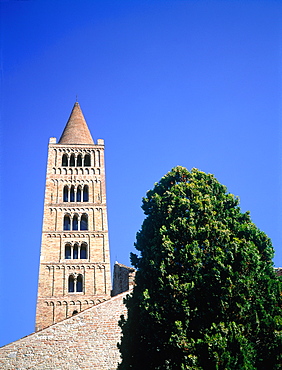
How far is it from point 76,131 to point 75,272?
1266cm

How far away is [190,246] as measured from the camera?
11242 mm

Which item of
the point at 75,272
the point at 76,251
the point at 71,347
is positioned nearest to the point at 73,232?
the point at 76,251

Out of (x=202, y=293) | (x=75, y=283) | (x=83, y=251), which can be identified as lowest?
(x=202, y=293)

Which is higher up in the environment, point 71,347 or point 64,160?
point 64,160

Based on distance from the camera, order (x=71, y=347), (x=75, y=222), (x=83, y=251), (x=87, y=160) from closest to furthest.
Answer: (x=71, y=347) < (x=83, y=251) < (x=75, y=222) < (x=87, y=160)

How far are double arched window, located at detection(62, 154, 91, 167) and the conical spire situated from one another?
1334mm

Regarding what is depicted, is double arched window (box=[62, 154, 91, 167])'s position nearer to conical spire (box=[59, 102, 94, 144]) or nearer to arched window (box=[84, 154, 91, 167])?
arched window (box=[84, 154, 91, 167])

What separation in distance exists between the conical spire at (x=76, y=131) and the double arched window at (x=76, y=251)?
909 centimetres

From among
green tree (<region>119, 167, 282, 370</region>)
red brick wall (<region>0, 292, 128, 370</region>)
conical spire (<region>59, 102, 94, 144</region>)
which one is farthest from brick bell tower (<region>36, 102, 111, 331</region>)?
green tree (<region>119, 167, 282, 370</region>)

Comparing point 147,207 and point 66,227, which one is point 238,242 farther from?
point 66,227

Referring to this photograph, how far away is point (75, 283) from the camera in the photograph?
27.5 meters

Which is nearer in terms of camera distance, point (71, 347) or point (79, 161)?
point (71, 347)

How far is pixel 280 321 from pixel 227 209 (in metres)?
3.72

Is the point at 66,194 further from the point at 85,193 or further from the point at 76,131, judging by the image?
the point at 76,131
